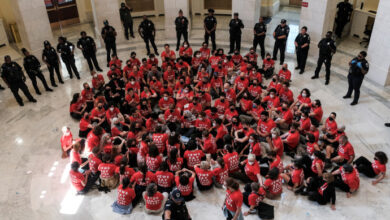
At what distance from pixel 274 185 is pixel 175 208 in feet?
6.61

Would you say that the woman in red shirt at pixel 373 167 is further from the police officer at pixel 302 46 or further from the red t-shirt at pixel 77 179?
A: the red t-shirt at pixel 77 179

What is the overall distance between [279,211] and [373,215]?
5.82 ft

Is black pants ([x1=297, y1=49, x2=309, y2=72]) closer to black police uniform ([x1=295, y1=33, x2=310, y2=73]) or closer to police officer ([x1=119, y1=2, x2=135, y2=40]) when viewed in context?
black police uniform ([x1=295, y1=33, x2=310, y2=73])

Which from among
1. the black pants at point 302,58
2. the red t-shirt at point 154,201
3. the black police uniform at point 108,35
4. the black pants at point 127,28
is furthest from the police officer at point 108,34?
the red t-shirt at point 154,201

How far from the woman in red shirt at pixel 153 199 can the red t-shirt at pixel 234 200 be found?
4.35 ft

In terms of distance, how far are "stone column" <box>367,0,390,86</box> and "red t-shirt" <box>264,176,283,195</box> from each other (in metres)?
6.56

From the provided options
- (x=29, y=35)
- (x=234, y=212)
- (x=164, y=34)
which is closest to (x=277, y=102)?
(x=234, y=212)

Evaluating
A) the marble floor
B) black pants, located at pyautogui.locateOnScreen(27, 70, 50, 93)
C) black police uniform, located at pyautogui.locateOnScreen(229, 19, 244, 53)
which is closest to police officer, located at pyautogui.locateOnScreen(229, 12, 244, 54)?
black police uniform, located at pyautogui.locateOnScreen(229, 19, 244, 53)

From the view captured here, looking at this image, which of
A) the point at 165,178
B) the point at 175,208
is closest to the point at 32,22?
the point at 165,178

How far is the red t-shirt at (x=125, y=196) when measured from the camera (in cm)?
635

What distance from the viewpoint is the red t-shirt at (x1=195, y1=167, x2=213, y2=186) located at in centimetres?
666

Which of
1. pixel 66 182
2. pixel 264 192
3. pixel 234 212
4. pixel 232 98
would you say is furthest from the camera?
pixel 232 98

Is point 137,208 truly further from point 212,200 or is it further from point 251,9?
point 251,9

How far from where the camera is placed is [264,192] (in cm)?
627
